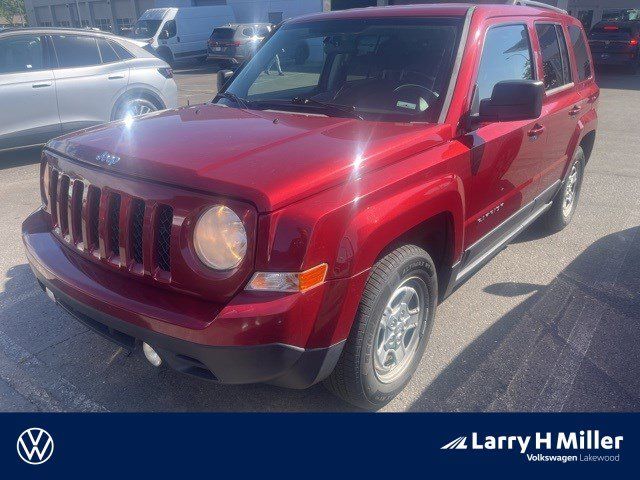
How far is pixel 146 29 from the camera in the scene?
23.9 meters

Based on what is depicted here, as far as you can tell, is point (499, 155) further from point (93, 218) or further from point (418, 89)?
point (93, 218)

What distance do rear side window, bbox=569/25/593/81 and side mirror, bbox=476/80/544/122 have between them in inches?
90.1

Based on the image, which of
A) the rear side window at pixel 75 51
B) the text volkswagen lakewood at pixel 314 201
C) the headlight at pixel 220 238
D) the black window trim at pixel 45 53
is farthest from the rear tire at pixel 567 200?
the black window trim at pixel 45 53

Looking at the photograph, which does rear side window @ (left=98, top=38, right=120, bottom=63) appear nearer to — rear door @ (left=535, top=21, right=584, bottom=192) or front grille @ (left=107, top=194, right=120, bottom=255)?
rear door @ (left=535, top=21, right=584, bottom=192)

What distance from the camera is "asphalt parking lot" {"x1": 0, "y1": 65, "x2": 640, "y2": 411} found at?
9.13ft

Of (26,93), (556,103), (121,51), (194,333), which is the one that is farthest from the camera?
(121,51)

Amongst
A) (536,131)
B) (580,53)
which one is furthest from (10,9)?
(536,131)

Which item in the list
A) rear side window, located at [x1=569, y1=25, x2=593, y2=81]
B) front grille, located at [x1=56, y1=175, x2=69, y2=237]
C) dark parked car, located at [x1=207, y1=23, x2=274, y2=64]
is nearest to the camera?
front grille, located at [x1=56, y1=175, x2=69, y2=237]

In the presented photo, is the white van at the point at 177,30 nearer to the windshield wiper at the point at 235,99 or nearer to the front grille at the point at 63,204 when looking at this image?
the windshield wiper at the point at 235,99

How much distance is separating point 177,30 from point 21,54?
19.0 metres

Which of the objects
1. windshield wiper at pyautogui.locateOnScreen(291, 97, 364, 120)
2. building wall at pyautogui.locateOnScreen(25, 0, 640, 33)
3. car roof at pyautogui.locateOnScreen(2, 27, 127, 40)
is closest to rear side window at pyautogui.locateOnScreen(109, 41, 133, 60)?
car roof at pyautogui.locateOnScreen(2, 27, 127, 40)

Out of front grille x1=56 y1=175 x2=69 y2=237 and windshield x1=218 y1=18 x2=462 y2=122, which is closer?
front grille x1=56 y1=175 x2=69 y2=237

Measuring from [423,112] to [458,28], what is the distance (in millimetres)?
598

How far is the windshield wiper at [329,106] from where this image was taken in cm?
295
